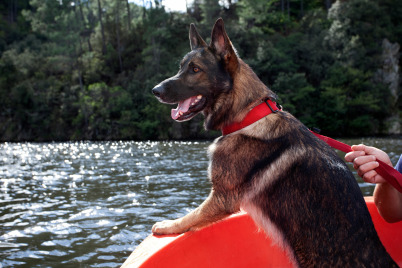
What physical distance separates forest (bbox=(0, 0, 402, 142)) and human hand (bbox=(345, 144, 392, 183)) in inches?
1375

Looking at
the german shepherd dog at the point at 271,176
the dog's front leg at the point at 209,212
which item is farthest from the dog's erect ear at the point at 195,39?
the dog's front leg at the point at 209,212

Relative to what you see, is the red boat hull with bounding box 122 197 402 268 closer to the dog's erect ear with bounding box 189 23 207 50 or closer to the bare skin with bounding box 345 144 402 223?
the bare skin with bounding box 345 144 402 223

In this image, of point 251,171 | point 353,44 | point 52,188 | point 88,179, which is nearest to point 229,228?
point 251,171

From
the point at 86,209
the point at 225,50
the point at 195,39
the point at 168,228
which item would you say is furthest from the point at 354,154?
the point at 86,209

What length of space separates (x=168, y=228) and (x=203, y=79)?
1.25m

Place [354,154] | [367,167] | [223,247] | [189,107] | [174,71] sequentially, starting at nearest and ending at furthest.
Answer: [367,167] → [354,154] → [189,107] → [223,247] → [174,71]

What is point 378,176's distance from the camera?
2.54 meters

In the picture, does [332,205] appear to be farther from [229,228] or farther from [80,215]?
[80,215]

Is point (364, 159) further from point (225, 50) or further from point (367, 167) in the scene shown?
point (225, 50)

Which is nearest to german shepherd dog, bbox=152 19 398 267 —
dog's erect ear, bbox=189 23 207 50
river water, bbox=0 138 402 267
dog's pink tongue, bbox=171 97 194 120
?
dog's pink tongue, bbox=171 97 194 120

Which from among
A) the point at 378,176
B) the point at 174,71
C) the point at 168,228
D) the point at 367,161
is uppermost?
the point at 174,71

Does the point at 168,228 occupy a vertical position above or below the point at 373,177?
below

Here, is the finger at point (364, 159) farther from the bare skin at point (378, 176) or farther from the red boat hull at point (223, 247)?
the red boat hull at point (223, 247)

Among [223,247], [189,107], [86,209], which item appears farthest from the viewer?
[86,209]
